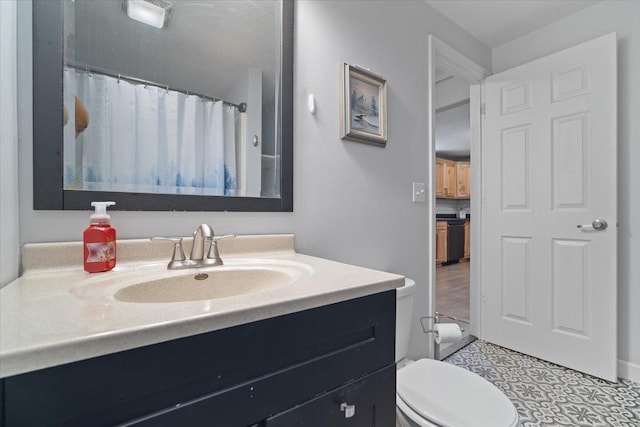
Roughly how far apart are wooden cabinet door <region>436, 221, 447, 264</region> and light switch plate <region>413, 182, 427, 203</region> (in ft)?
12.6

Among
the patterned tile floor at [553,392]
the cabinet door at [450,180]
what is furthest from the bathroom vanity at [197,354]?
the cabinet door at [450,180]

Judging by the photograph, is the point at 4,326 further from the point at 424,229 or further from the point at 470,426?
the point at 424,229

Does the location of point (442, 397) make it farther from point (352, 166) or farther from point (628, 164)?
point (628, 164)

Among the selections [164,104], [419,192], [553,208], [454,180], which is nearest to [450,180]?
[454,180]

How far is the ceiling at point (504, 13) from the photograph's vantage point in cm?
175

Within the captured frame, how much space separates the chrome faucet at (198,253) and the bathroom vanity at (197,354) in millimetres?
67

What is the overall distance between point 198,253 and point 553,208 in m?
2.14

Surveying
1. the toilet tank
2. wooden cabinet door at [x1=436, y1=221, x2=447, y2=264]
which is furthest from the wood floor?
the toilet tank

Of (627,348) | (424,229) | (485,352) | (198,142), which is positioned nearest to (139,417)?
(198,142)

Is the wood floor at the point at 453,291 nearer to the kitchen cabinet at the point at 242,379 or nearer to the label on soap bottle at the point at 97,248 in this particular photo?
the kitchen cabinet at the point at 242,379

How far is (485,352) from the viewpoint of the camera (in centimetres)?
201

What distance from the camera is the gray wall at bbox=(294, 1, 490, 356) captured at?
1.22 m

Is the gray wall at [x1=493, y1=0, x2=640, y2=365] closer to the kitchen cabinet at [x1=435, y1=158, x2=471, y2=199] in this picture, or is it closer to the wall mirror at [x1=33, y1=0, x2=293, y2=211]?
the wall mirror at [x1=33, y1=0, x2=293, y2=211]

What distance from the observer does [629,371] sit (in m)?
1.65
